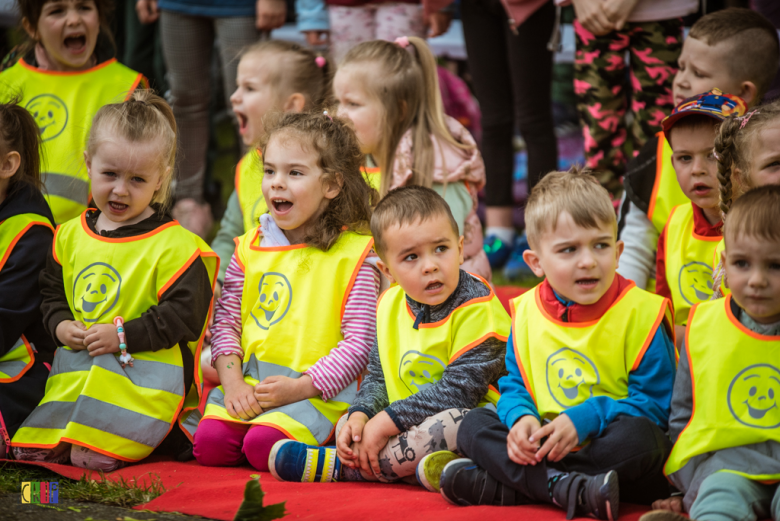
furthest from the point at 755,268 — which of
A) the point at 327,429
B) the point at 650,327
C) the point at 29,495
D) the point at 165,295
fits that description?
the point at 29,495

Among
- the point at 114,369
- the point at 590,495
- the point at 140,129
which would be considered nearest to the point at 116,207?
the point at 140,129

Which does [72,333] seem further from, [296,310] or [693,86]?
[693,86]

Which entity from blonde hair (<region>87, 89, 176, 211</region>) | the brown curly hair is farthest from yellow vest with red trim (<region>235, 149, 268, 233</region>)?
blonde hair (<region>87, 89, 176, 211</region>)

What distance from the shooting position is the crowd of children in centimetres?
196

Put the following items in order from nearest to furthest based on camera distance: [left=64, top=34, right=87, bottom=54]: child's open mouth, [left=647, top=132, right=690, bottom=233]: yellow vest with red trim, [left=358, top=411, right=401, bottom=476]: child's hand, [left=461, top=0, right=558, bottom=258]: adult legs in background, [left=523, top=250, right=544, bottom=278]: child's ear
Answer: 1. [left=523, top=250, right=544, bottom=278]: child's ear
2. [left=358, top=411, right=401, bottom=476]: child's hand
3. [left=647, top=132, right=690, bottom=233]: yellow vest with red trim
4. [left=64, top=34, right=87, bottom=54]: child's open mouth
5. [left=461, top=0, right=558, bottom=258]: adult legs in background

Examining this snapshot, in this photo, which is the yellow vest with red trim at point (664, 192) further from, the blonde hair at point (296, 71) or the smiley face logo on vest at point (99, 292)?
the smiley face logo on vest at point (99, 292)

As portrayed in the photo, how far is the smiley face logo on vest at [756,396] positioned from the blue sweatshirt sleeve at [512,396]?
0.47 meters

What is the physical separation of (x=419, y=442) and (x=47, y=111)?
7.53 feet

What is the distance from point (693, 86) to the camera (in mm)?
2934

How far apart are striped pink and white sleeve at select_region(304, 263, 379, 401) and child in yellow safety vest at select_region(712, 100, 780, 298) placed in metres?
1.04

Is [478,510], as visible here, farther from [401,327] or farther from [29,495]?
[29,495]

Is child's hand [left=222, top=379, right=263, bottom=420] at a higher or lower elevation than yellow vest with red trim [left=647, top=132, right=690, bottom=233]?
lower

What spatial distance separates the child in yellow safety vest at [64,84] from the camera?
349cm

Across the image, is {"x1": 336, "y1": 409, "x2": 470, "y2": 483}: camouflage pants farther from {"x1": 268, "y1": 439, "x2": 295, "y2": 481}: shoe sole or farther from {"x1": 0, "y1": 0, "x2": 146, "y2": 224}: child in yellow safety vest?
{"x1": 0, "y1": 0, "x2": 146, "y2": 224}: child in yellow safety vest
